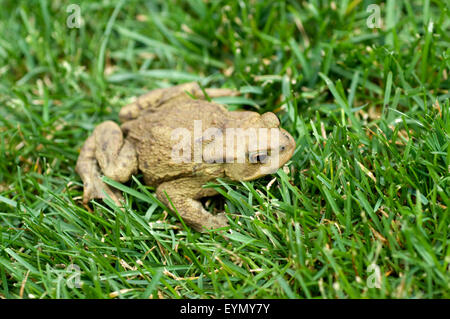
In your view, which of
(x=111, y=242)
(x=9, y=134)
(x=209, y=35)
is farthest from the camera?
(x=209, y=35)

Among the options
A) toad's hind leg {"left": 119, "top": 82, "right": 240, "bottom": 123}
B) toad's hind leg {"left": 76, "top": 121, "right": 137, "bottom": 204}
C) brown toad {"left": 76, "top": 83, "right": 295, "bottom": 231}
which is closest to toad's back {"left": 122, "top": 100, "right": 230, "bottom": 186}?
brown toad {"left": 76, "top": 83, "right": 295, "bottom": 231}

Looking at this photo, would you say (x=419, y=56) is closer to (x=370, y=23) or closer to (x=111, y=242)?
(x=370, y=23)

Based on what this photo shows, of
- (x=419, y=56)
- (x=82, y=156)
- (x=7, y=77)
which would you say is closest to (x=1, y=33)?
(x=7, y=77)

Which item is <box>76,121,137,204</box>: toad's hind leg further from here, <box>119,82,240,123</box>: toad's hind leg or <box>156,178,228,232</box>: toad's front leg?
<box>156,178,228,232</box>: toad's front leg

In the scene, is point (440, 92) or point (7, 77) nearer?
point (440, 92)

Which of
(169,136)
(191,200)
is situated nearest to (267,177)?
(191,200)
